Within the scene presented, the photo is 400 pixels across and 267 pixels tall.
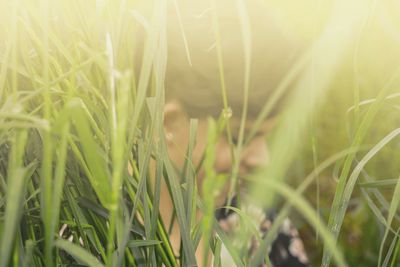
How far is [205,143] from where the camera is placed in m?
1.44

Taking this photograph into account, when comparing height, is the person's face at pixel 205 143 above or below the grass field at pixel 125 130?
below

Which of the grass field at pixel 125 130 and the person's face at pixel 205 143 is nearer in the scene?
the grass field at pixel 125 130

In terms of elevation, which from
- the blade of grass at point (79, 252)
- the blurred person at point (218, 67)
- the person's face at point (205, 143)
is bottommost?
the person's face at point (205, 143)

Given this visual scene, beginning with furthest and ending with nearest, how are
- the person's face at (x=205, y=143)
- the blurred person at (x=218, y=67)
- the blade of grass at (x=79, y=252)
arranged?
the person's face at (x=205, y=143) < the blurred person at (x=218, y=67) < the blade of grass at (x=79, y=252)

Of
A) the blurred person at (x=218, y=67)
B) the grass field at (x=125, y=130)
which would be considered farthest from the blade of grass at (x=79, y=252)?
the blurred person at (x=218, y=67)

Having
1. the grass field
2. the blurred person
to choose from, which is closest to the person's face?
the blurred person

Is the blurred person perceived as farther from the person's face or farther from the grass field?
the grass field

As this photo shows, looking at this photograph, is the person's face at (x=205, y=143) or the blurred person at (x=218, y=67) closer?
the blurred person at (x=218, y=67)

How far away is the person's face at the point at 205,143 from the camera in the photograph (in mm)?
1435

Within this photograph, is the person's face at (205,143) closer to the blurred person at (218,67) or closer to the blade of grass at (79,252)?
the blurred person at (218,67)

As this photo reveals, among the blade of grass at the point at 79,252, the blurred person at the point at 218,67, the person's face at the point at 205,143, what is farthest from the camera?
the person's face at the point at 205,143

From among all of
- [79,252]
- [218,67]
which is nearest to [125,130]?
[79,252]

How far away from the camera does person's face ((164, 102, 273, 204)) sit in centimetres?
143

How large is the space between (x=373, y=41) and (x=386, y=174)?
33cm
